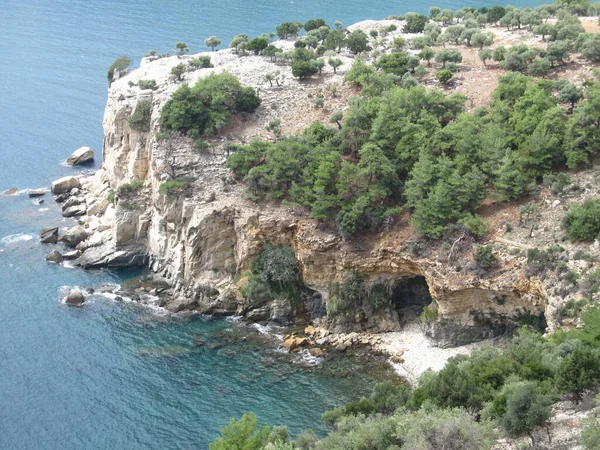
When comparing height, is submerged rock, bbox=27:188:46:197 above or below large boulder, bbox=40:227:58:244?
above

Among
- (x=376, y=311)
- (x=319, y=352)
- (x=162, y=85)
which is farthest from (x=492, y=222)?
(x=162, y=85)

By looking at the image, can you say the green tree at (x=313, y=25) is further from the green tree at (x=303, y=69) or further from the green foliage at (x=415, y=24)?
the green tree at (x=303, y=69)

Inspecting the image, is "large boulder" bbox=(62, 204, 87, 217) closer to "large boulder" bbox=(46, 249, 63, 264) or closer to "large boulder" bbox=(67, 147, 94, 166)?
"large boulder" bbox=(46, 249, 63, 264)

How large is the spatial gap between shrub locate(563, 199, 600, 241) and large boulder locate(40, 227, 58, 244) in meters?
49.7

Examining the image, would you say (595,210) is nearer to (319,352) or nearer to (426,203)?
(426,203)

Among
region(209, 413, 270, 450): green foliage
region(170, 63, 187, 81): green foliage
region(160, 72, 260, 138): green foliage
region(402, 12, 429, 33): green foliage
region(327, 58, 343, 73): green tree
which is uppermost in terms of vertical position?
region(402, 12, 429, 33): green foliage

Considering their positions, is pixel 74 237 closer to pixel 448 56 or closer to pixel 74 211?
pixel 74 211

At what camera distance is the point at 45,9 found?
151m

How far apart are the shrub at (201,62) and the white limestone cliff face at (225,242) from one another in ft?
3.48

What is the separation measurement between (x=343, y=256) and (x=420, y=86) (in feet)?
65.5

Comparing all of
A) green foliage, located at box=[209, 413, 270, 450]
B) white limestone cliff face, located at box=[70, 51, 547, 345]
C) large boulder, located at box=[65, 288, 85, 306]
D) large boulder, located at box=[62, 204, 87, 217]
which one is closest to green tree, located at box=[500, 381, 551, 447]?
green foliage, located at box=[209, 413, 270, 450]

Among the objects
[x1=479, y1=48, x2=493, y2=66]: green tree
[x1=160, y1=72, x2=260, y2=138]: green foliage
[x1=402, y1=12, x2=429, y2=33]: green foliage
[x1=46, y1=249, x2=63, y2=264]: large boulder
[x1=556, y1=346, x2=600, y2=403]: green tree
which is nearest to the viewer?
[x1=556, y1=346, x2=600, y2=403]: green tree

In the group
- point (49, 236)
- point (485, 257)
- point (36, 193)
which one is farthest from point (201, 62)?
point (485, 257)

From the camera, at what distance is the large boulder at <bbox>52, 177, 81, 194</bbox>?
9025cm
